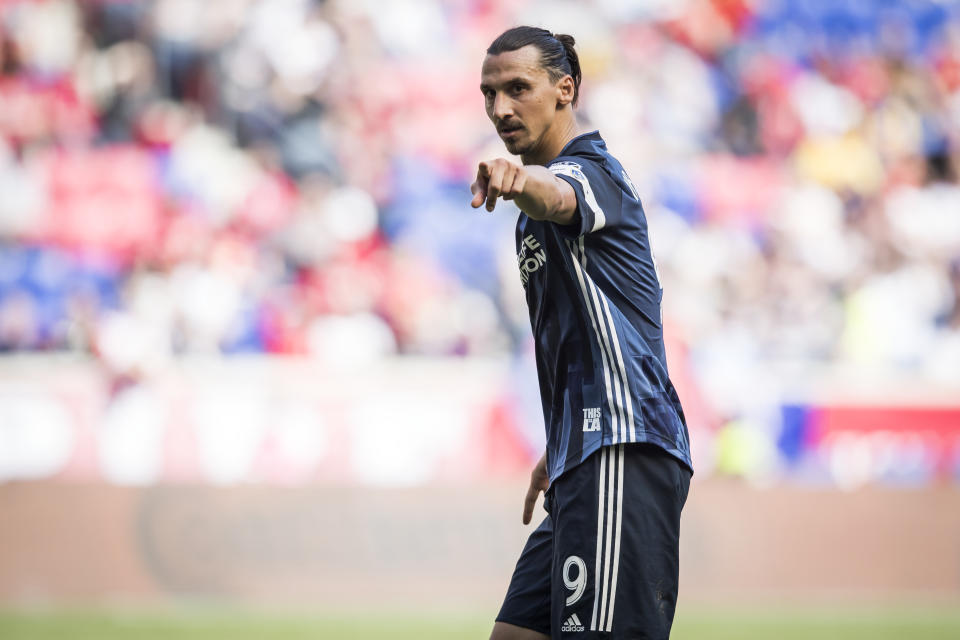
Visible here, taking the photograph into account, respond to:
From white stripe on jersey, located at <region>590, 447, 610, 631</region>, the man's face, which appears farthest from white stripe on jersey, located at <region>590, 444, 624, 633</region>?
the man's face

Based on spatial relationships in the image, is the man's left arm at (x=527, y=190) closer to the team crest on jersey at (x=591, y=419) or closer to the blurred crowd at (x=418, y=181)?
the team crest on jersey at (x=591, y=419)

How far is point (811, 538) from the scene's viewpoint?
414 inches

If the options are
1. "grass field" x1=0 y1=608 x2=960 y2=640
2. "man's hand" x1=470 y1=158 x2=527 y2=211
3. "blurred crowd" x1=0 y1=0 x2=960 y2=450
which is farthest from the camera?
"blurred crowd" x1=0 y1=0 x2=960 y2=450

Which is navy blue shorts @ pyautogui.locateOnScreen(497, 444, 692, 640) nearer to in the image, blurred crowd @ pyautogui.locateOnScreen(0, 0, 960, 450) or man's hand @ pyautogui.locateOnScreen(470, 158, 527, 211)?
man's hand @ pyautogui.locateOnScreen(470, 158, 527, 211)

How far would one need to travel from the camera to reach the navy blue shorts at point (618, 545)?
359 centimetres

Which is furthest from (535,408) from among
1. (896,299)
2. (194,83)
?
(194,83)

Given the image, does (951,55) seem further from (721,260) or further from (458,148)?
(458,148)

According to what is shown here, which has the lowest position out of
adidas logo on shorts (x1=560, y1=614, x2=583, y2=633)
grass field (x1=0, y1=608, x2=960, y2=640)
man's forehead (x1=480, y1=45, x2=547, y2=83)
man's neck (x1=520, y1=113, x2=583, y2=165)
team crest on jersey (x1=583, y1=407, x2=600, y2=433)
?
grass field (x1=0, y1=608, x2=960, y2=640)

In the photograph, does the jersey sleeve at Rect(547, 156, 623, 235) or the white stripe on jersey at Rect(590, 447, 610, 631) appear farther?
the white stripe on jersey at Rect(590, 447, 610, 631)

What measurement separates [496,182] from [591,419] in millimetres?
893

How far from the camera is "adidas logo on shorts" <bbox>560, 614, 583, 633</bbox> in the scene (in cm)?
361

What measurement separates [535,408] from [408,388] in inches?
45.0

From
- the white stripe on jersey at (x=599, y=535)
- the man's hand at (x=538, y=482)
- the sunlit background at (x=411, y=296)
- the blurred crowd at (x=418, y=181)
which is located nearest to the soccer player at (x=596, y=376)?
the white stripe on jersey at (x=599, y=535)

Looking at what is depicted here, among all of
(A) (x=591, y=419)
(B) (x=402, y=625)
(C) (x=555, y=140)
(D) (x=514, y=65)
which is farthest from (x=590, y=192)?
(B) (x=402, y=625)
